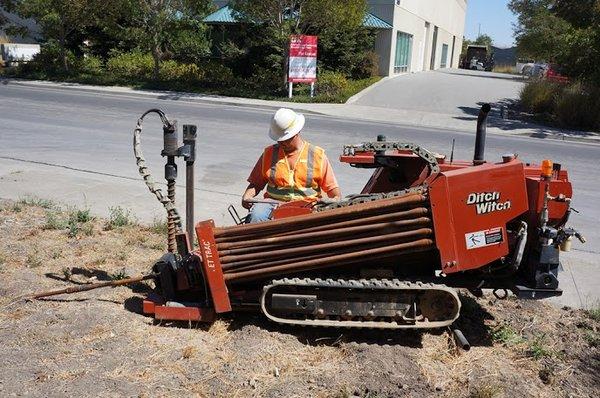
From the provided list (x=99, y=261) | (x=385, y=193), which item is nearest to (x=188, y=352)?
(x=385, y=193)

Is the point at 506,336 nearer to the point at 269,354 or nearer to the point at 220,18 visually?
the point at 269,354

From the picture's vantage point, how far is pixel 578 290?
18.5 feet

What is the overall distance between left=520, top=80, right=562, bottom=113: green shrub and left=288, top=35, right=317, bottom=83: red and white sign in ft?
25.2

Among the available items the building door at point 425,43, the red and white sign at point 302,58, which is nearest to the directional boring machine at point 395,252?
the red and white sign at point 302,58

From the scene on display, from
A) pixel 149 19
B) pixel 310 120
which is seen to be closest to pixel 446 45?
pixel 149 19

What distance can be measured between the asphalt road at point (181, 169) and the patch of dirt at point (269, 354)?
108 cm

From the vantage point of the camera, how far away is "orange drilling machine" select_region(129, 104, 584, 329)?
4.03m

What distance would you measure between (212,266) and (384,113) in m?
16.6

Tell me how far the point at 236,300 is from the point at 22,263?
224 cm

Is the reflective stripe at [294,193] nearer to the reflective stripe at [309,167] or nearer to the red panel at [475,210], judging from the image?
the reflective stripe at [309,167]

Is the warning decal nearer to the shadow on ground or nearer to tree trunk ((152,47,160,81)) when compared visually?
the shadow on ground

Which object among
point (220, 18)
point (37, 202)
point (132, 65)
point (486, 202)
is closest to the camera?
point (486, 202)

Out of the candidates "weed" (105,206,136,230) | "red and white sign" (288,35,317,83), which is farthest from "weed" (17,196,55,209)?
"red and white sign" (288,35,317,83)

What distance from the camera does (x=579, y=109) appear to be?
18.6 meters
